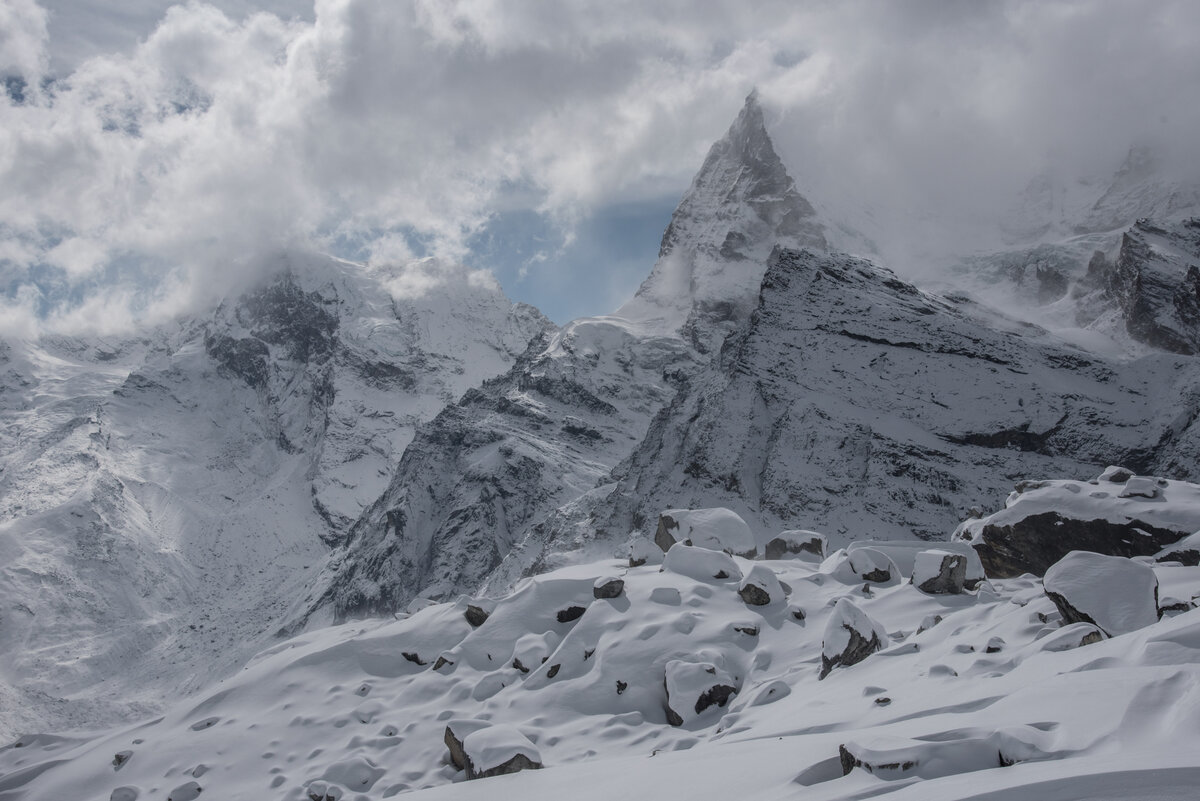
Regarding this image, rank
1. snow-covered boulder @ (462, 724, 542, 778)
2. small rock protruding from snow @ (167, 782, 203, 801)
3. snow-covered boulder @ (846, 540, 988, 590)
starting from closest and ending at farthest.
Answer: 1. snow-covered boulder @ (462, 724, 542, 778)
2. small rock protruding from snow @ (167, 782, 203, 801)
3. snow-covered boulder @ (846, 540, 988, 590)

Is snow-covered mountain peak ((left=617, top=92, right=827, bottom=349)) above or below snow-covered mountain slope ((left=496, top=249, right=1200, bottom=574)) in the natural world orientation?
above

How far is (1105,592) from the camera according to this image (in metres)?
14.1

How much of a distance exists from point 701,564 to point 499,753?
9407 mm

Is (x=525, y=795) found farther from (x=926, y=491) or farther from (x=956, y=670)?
(x=926, y=491)

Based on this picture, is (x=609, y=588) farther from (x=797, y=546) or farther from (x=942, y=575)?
(x=797, y=546)

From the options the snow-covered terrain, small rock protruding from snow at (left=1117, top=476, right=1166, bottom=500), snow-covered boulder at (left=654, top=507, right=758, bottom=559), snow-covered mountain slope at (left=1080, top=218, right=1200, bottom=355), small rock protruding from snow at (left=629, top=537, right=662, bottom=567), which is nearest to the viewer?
the snow-covered terrain

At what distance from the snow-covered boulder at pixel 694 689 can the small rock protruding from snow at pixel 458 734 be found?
370cm

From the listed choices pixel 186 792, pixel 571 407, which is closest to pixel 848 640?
pixel 186 792

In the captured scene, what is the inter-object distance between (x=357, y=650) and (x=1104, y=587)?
17222mm

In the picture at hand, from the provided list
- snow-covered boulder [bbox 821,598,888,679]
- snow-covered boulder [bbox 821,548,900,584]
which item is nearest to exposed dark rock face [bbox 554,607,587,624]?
snow-covered boulder [bbox 821,598,888,679]

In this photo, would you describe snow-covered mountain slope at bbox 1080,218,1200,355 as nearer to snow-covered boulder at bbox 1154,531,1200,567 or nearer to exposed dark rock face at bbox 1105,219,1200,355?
exposed dark rock face at bbox 1105,219,1200,355

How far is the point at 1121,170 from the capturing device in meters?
137

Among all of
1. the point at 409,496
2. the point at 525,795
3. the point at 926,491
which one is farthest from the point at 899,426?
the point at 409,496

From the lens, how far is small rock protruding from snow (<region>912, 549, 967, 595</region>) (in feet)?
64.3
